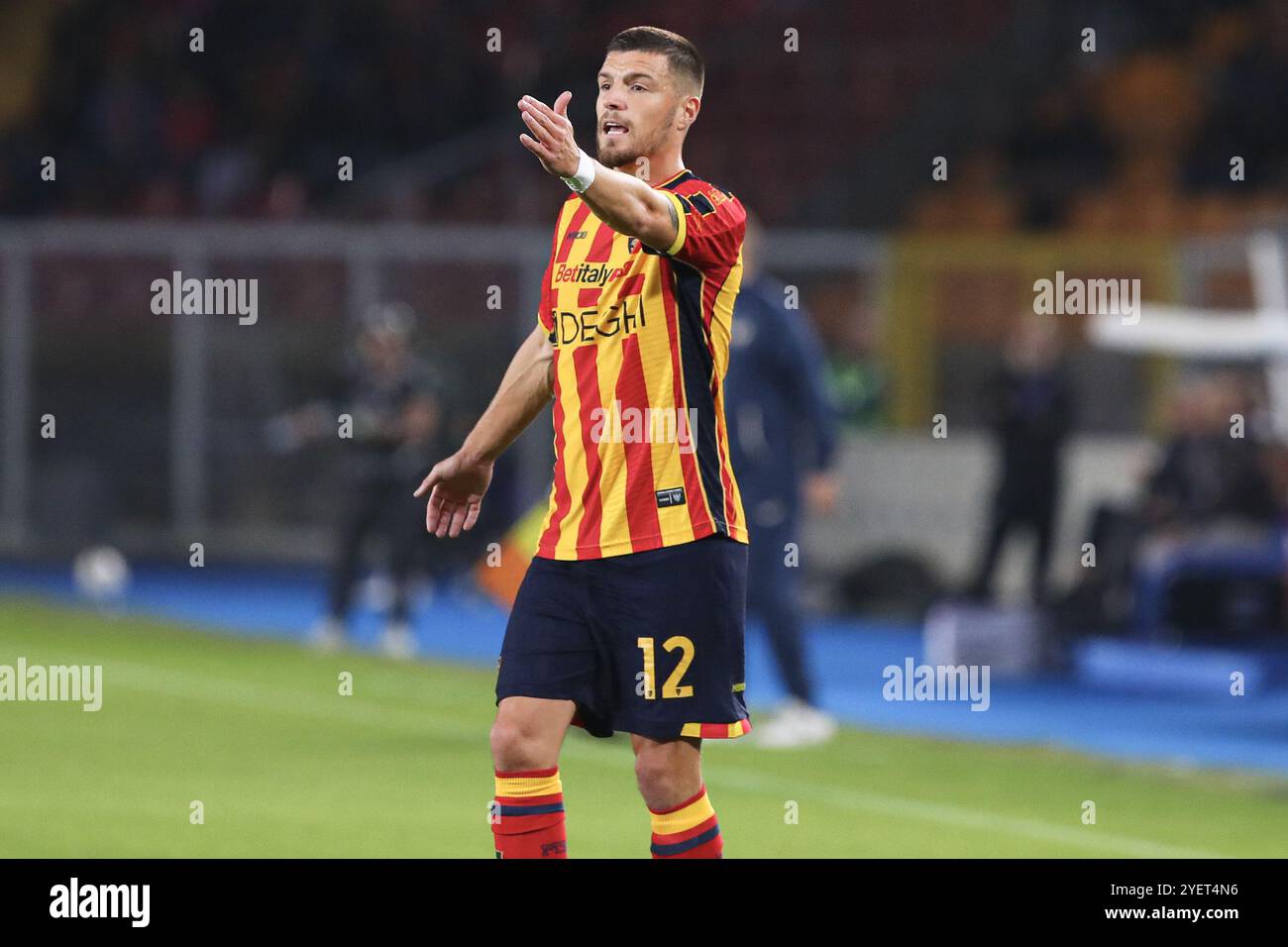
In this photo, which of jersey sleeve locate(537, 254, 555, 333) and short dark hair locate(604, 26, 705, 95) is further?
jersey sleeve locate(537, 254, 555, 333)

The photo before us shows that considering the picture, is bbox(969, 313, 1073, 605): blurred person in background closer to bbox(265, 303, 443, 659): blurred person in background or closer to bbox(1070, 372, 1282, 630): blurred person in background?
bbox(1070, 372, 1282, 630): blurred person in background

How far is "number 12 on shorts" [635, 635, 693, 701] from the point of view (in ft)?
18.3

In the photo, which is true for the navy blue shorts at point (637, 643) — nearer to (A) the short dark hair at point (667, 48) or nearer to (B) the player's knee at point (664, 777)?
→ (B) the player's knee at point (664, 777)

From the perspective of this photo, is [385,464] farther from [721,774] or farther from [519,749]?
[519,749]

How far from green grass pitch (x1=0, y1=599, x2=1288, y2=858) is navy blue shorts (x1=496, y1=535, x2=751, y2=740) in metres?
2.20

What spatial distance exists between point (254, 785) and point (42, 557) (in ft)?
36.7

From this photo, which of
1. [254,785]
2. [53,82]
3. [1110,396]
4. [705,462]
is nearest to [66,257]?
[53,82]

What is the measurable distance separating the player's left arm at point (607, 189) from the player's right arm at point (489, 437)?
0.67 m

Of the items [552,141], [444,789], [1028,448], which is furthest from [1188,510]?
[552,141]

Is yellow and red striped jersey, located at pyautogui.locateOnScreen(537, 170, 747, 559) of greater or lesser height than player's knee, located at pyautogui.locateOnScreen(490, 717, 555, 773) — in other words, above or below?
above

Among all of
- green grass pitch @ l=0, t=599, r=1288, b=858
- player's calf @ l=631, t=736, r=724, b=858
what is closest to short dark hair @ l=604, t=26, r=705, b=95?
player's calf @ l=631, t=736, r=724, b=858

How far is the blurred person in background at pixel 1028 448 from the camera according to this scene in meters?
15.2

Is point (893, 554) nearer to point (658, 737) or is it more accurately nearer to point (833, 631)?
point (833, 631)

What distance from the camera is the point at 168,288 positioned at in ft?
65.8
